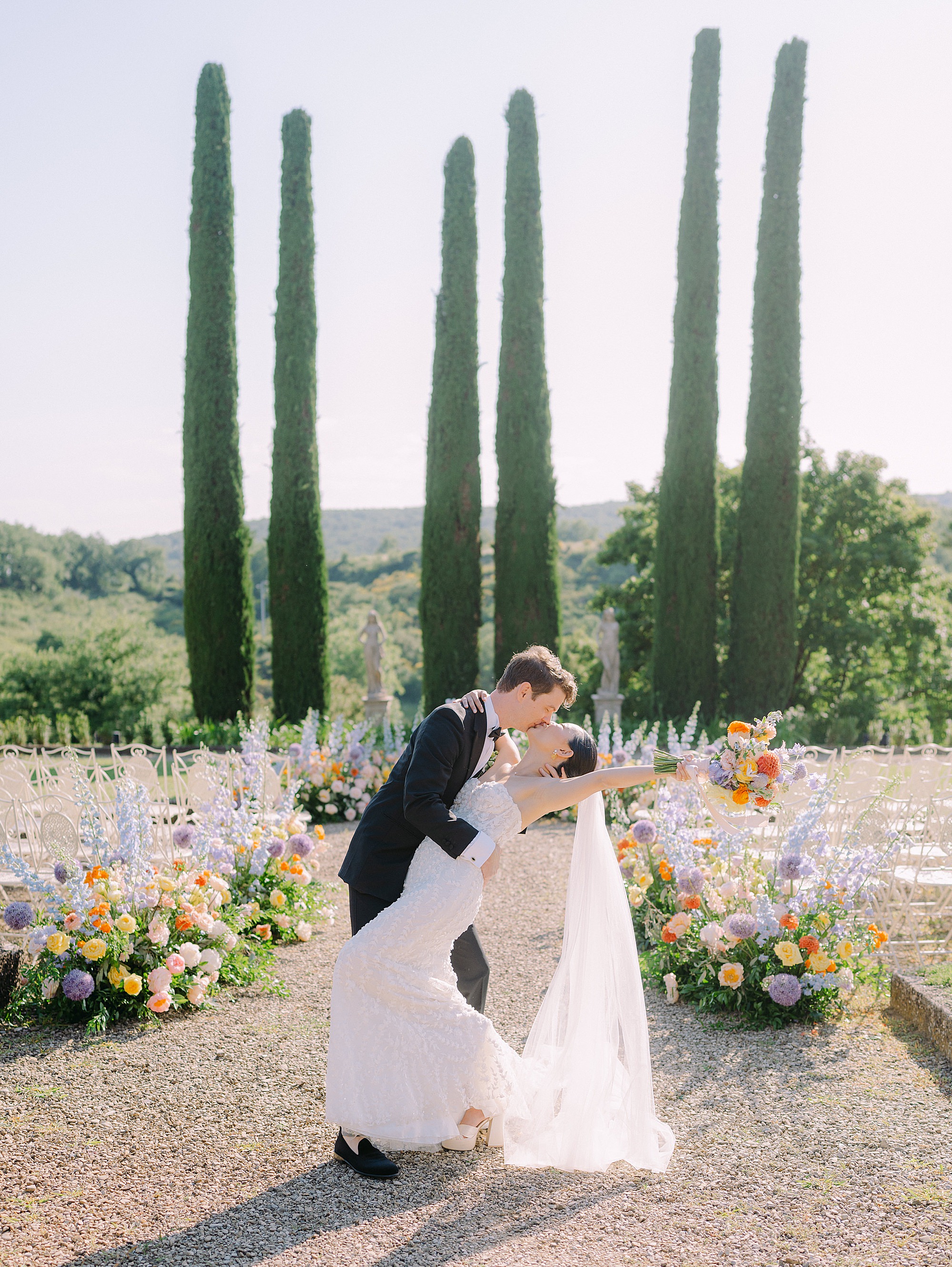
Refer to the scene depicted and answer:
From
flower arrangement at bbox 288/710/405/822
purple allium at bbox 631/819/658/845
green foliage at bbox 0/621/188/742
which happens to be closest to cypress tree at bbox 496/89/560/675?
flower arrangement at bbox 288/710/405/822

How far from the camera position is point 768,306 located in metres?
15.1

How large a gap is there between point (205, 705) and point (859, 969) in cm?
1237

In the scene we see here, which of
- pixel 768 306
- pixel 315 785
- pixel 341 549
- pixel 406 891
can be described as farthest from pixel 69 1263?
pixel 341 549

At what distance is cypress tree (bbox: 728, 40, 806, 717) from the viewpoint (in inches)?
585

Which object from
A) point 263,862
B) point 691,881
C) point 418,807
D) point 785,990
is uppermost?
point 418,807

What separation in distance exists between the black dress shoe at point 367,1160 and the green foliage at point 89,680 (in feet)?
56.1

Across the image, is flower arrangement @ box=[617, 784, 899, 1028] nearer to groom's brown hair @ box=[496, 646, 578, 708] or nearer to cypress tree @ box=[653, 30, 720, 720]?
groom's brown hair @ box=[496, 646, 578, 708]

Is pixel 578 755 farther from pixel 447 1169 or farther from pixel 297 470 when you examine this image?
pixel 297 470

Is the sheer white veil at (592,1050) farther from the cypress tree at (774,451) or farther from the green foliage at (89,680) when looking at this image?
the green foliage at (89,680)

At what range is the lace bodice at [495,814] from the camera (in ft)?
10.2

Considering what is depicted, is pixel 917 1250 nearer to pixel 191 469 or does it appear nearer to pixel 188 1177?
pixel 188 1177

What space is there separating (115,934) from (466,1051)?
195cm

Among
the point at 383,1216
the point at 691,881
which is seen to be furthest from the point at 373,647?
the point at 383,1216

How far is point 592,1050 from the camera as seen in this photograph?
3.22 meters
